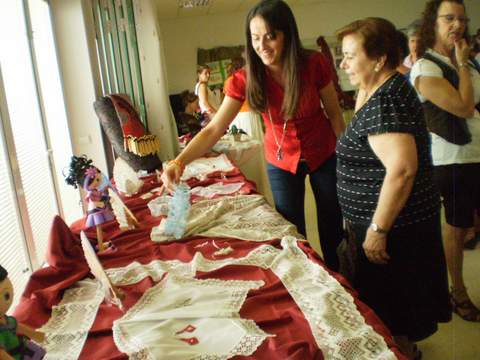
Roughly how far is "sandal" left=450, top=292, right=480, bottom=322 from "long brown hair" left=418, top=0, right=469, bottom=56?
3.58ft

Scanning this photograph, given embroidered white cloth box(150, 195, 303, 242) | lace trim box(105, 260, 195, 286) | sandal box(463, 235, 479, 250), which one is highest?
embroidered white cloth box(150, 195, 303, 242)

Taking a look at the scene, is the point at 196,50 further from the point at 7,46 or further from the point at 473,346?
the point at 473,346

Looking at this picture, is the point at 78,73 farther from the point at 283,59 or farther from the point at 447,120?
the point at 447,120

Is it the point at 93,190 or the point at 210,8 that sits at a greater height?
the point at 210,8

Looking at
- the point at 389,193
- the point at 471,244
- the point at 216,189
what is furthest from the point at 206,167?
the point at 389,193

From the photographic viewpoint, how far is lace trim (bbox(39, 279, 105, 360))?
918 mm

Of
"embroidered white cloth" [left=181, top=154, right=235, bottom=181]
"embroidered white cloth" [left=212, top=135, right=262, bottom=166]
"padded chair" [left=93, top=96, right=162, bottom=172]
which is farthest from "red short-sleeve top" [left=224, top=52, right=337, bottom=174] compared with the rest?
"embroidered white cloth" [left=212, top=135, right=262, bottom=166]

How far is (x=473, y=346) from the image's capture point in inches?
68.2

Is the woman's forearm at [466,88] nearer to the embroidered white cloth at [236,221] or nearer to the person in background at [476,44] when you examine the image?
the person in background at [476,44]

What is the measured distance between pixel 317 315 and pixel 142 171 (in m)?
2.11

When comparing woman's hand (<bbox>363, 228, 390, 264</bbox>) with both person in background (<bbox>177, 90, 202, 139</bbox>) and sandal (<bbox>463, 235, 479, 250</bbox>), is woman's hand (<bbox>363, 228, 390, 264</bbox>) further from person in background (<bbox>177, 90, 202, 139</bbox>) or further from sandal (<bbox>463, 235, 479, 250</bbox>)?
person in background (<bbox>177, 90, 202, 139</bbox>)

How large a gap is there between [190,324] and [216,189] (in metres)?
1.23

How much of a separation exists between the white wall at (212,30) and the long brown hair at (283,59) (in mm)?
6000

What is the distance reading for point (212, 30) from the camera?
754 cm
